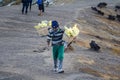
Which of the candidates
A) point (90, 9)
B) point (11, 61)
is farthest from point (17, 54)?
point (90, 9)

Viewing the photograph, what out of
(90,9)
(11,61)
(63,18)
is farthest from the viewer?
(90,9)

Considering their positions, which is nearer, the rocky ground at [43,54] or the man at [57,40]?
the man at [57,40]

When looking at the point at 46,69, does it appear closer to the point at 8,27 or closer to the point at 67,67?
the point at 67,67

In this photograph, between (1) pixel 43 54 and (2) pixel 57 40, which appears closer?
(2) pixel 57 40

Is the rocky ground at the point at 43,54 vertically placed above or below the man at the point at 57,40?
below

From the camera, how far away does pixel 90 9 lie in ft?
173

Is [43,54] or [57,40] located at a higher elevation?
[57,40]

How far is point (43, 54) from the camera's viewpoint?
24.5 meters

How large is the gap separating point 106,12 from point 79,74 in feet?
115

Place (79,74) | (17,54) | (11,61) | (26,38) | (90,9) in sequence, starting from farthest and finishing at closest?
1. (90,9)
2. (26,38)
3. (17,54)
4. (11,61)
5. (79,74)

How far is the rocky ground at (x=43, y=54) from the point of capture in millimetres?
20391

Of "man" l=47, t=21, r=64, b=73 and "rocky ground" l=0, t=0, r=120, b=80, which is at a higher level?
"man" l=47, t=21, r=64, b=73

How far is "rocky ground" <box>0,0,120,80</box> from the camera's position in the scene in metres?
20.4

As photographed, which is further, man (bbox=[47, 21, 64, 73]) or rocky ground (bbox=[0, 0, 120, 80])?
rocky ground (bbox=[0, 0, 120, 80])
